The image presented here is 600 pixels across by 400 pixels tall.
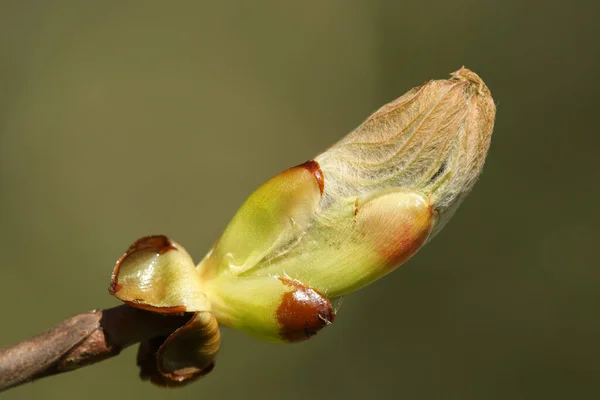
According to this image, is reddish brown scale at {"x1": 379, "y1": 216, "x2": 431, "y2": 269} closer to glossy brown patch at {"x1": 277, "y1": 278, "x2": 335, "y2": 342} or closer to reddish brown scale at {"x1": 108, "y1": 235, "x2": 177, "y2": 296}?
glossy brown patch at {"x1": 277, "y1": 278, "x2": 335, "y2": 342}

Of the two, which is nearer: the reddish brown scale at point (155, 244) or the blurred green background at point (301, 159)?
the reddish brown scale at point (155, 244)

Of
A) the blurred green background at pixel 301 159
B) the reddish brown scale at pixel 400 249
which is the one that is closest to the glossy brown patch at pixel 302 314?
the reddish brown scale at pixel 400 249

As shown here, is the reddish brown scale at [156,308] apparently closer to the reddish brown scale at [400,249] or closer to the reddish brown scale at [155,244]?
the reddish brown scale at [155,244]

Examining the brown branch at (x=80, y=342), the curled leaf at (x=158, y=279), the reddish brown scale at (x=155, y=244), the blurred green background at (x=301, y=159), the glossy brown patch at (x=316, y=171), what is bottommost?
the blurred green background at (x=301, y=159)

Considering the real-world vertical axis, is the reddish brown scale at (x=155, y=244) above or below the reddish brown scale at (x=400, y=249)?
above

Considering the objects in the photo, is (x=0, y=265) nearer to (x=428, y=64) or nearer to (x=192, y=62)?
(x=192, y=62)

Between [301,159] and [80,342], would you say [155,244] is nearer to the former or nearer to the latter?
[80,342]
